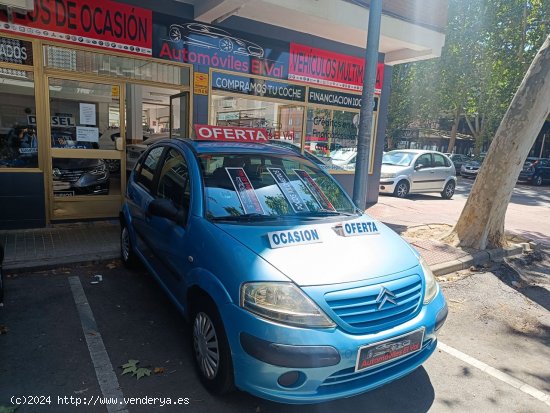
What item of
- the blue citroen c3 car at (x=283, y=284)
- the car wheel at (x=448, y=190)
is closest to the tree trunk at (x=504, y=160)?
the blue citroen c3 car at (x=283, y=284)

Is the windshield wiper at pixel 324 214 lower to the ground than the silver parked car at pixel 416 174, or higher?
higher

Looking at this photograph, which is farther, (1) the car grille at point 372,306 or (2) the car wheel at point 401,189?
(2) the car wheel at point 401,189

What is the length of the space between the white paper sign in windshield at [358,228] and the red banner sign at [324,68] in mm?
5827

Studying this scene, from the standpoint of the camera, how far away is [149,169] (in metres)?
4.32

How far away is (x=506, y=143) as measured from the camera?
19.4 ft

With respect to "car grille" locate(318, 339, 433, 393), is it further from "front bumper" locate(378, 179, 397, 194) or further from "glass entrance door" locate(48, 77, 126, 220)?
"front bumper" locate(378, 179, 397, 194)

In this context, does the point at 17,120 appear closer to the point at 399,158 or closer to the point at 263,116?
the point at 263,116

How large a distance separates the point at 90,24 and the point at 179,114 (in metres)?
2.13

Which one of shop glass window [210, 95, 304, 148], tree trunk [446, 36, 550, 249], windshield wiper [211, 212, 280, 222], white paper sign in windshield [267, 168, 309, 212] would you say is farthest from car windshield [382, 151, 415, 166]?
windshield wiper [211, 212, 280, 222]

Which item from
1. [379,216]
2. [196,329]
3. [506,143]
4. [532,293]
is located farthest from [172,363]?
[379,216]

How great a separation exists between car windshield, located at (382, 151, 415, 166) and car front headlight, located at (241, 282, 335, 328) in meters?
11.2

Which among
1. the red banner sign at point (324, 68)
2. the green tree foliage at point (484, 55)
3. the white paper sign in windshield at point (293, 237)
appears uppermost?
the green tree foliage at point (484, 55)

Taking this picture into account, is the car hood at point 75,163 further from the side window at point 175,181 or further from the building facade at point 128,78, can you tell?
the side window at point 175,181

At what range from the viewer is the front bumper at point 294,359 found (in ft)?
7.39
